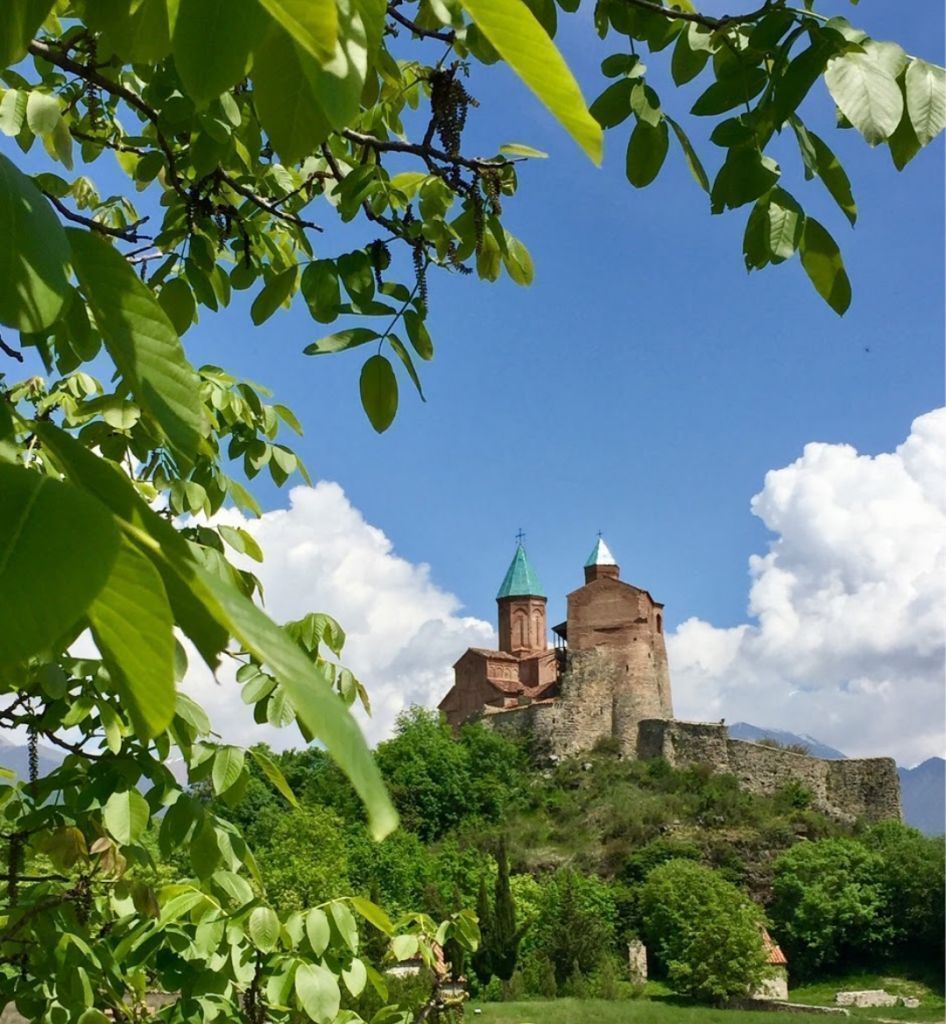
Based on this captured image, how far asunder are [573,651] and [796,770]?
21.2ft

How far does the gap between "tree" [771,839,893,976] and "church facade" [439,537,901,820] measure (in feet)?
12.0

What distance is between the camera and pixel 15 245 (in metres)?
0.41

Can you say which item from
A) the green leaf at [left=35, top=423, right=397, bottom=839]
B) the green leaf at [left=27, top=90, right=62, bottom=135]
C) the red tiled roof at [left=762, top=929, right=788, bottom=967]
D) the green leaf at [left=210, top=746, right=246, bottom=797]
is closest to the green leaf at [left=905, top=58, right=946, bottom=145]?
the green leaf at [left=35, top=423, right=397, bottom=839]

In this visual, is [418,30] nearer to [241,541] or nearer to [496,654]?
[241,541]

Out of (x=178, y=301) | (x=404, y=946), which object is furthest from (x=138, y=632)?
(x=404, y=946)

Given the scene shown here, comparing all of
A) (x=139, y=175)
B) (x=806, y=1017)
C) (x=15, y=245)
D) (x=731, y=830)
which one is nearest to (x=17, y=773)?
(x=139, y=175)

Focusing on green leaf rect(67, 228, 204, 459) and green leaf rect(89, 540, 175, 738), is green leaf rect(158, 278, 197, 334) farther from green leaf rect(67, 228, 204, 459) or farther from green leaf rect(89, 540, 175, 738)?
A: green leaf rect(89, 540, 175, 738)

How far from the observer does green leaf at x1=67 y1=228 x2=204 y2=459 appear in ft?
1.42

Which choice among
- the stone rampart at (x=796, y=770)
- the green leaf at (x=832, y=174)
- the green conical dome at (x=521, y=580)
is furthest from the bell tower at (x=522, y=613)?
the green leaf at (x=832, y=174)

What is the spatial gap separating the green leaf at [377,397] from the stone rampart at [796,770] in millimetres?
26711

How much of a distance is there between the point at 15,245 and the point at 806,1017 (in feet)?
62.3

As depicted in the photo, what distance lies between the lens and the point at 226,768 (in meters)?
1.58

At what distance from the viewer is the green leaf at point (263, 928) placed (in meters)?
1.70

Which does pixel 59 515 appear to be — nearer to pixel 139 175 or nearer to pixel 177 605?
→ pixel 177 605
